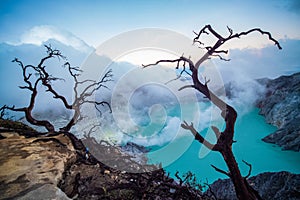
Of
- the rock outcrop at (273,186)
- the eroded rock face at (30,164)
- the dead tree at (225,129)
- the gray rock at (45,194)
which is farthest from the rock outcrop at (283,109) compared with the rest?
the gray rock at (45,194)

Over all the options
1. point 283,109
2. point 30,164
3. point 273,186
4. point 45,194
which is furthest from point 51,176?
point 283,109

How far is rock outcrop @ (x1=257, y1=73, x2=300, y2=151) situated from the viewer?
1619 centimetres

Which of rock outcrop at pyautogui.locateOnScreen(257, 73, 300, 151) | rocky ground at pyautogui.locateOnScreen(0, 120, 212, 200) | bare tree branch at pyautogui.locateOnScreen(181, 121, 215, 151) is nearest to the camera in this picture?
rocky ground at pyautogui.locateOnScreen(0, 120, 212, 200)

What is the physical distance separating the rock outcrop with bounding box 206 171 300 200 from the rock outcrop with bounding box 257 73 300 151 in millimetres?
9126

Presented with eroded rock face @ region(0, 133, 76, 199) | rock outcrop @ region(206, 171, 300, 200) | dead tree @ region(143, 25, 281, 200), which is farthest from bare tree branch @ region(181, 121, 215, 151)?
eroded rock face @ region(0, 133, 76, 199)

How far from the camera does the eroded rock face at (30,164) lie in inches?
106

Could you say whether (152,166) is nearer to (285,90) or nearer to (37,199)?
(37,199)

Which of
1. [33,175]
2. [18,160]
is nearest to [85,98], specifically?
[18,160]

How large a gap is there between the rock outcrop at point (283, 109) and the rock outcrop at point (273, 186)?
913 cm

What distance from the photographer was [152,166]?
15.9 ft

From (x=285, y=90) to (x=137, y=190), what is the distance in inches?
966

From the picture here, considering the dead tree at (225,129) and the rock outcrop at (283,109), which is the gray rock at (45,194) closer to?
the dead tree at (225,129)

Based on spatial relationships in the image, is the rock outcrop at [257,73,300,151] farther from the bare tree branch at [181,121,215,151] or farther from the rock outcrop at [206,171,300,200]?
the bare tree branch at [181,121,215,151]

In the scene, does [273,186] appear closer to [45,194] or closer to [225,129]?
[225,129]
